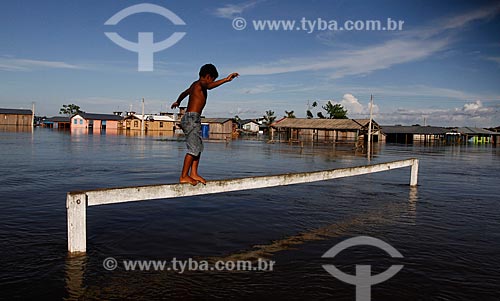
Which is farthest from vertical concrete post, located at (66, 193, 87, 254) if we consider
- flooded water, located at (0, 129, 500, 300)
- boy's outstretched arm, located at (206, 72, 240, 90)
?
boy's outstretched arm, located at (206, 72, 240, 90)

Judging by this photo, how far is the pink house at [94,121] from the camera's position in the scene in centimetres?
10325

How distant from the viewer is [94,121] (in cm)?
10312

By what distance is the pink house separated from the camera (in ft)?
339

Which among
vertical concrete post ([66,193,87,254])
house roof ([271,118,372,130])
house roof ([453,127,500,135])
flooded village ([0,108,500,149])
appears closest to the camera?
vertical concrete post ([66,193,87,254])

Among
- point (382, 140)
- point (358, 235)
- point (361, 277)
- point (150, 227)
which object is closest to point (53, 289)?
point (150, 227)

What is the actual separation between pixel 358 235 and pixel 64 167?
13.4m

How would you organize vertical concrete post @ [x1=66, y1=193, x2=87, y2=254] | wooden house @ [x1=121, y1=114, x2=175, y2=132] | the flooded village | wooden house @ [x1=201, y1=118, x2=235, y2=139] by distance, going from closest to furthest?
1. vertical concrete post @ [x1=66, y1=193, x2=87, y2=254]
2. the flooded village
3. wooden house @ [x1=201, y1=118, x2=235, y2=139]
4. wooden house @ [x1=121, y1=114, x2=175, y2=132]

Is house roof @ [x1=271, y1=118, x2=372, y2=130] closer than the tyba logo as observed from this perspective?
No

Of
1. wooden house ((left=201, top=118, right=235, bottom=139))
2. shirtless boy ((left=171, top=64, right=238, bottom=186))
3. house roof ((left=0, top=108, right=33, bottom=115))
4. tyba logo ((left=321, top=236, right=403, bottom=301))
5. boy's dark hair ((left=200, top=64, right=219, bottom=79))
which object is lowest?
tyba logo ((left=321, top=236, right=403, bottom=301))

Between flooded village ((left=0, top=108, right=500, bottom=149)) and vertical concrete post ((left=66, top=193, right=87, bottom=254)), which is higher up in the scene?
flooded village ((left=0, top=108, right=500, bottom=149))

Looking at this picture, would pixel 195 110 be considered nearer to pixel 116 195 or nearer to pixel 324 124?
pixel 116 195

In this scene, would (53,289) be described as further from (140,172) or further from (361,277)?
(140,172)

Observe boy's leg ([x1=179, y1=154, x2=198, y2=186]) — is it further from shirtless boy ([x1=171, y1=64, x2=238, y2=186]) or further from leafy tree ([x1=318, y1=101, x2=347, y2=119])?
leafy tree ([x1=318, y1=101, x2=347, y2=119])

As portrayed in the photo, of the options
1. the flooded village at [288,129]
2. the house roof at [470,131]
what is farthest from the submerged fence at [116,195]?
the house roof at [470,131]
